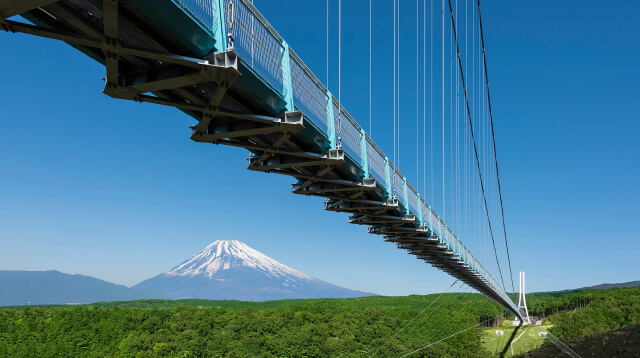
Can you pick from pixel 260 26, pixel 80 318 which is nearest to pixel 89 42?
pixel 260 26

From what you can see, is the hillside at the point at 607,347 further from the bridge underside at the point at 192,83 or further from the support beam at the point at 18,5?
the support beam at the point at 18,5

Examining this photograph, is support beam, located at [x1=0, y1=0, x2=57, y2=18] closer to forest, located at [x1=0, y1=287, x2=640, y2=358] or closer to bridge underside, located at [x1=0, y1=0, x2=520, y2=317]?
bridge underside, located at [x1=0, y1=0, x2=520, y2=317]

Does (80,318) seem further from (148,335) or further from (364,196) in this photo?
(364,196)

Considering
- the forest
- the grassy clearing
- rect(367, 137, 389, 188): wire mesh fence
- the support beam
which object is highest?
rect(367, 137, 389, 188): wire mesh fence

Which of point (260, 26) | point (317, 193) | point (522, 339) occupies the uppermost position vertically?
point (260, 26)

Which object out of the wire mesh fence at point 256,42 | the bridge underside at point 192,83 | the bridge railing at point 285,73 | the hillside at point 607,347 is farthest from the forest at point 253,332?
the wire mesh fence at point 256,42

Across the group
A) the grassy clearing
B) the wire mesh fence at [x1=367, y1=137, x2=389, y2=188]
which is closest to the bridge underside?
the wire mesh fence at [x1=367, y1=137, x2=389, y2=188]
